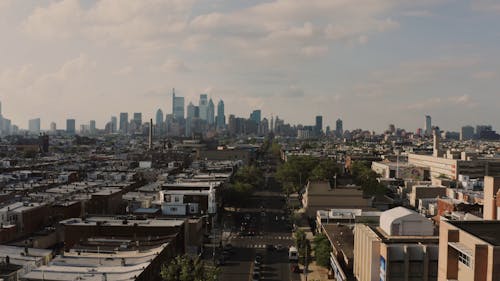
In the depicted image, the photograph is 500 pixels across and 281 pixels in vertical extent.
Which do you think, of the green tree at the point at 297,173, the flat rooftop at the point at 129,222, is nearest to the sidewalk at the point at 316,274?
the flat rooftop at the point at 129,222

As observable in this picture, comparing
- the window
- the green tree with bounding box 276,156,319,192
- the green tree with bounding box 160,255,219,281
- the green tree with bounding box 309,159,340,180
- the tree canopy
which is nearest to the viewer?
the window

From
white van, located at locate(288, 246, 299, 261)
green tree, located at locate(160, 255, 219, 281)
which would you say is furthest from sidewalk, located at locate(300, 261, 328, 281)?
green tree, located at locate(160, 255, 219, 281)

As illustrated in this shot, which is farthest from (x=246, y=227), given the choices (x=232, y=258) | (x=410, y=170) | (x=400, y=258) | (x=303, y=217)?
(x=410, y=170)

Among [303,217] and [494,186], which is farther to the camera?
[303,217]

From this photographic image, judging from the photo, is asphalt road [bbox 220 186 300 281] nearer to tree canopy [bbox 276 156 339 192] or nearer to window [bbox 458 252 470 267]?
tree canopy [bbox 276 156 339 192]

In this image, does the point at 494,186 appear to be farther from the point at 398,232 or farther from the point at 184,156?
the point at 184,156

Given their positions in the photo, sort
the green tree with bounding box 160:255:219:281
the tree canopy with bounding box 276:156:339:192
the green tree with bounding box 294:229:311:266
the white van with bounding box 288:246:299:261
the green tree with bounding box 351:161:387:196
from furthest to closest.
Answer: the tree canopy with bounding box 276:156:339:192 → the green tree with bounding box 351:161:387:196 → the white van with bounding box 288:246:299:261 → the green tree with bounding box 294:229:311:266 → the green tree with bounding box 160:255:219:281

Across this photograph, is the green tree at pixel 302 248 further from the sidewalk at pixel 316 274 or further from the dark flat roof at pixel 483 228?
the dark flat roof at pixel 483 228

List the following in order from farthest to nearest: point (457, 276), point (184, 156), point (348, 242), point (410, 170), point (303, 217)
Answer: point (184, 156) → point (410, 170) → point (303, 217) → point (348, 242) → point (457, 276)
